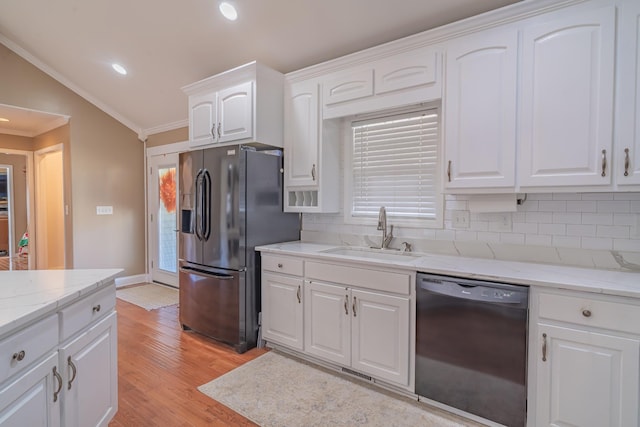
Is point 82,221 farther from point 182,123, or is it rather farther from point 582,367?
point 582,367

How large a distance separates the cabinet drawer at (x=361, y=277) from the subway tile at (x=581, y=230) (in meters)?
1.10

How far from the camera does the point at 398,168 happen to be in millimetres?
2949

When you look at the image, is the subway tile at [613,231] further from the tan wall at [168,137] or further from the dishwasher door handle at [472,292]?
the tan wall at [168,137]

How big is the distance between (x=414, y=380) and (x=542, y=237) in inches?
51.4

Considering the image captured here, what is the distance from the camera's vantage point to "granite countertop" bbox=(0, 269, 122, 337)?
3.76ft

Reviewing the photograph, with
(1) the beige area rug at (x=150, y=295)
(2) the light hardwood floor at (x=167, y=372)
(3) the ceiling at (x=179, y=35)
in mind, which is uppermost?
(3) the ceiling at (x=179, y=35)

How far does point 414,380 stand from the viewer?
219 centimetres

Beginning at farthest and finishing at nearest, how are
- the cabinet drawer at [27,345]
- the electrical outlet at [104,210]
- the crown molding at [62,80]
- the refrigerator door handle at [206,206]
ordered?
the electrical outlet at [104,210], the crown molding at [62,80], the refrigerator door handle at [206,206], the cabinet drawer at [27,345]

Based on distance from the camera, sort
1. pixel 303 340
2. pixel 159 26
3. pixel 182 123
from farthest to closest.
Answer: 1. pixel 182 123
2. pixel 159 26
3. pixel 303 340

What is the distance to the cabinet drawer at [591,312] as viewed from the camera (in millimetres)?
1577

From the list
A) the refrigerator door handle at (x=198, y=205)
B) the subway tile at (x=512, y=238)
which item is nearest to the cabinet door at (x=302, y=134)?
the refrigerator door handle at (x=198, y=205)

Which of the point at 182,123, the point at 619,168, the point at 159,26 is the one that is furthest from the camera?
the point at 182,123

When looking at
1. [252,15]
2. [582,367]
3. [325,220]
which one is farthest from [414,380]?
[252,15]

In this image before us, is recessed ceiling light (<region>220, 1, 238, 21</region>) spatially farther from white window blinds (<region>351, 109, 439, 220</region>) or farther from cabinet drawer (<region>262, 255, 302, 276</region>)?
cabinet drawer (<region>262, 255, 302, 276</region>)
